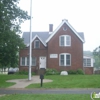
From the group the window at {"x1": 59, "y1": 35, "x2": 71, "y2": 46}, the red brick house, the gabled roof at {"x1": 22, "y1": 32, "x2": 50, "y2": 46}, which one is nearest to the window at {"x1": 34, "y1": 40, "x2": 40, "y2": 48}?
the gabled roof at {"x1": 22, "y1": 32, "x2": 50, "y2": 46}

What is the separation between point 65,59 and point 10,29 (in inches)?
Answer: 457

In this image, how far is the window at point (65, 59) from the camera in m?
33.5

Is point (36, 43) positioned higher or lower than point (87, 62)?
higher

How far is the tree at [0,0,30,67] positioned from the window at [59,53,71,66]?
26.2ft

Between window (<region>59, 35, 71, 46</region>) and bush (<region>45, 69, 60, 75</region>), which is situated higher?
window (<region>59, 35, 71, 46</region>)

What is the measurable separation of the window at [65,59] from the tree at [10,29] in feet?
26.2

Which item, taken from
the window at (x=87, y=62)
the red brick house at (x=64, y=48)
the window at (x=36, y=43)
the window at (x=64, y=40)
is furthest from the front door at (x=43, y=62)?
the window at (x=87, y=62)

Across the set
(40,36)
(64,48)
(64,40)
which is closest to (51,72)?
(64,48)

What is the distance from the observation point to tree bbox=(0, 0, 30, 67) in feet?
74.9

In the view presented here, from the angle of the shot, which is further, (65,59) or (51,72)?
(65,59)

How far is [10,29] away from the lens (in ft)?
81.4

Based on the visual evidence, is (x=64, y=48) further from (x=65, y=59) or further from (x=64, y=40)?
(x=65, y=59)

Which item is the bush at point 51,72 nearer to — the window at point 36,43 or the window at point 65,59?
the window at point 65,59

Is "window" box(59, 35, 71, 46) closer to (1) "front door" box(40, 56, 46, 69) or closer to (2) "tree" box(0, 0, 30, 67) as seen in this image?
(1) "front door" box(40, 56, 46, 69)
